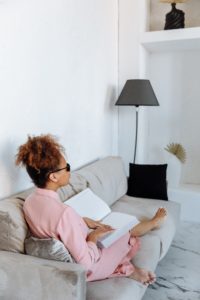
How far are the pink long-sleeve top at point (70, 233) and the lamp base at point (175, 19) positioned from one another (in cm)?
248

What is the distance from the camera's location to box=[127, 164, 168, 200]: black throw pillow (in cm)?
293

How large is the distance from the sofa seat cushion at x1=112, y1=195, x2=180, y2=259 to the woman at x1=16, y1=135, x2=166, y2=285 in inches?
18.7

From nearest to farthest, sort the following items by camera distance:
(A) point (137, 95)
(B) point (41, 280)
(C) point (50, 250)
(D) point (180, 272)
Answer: (B) point (41, 280) < (C) point (50, 250) < (D) point (180, 272) < (A) point (137, 95)

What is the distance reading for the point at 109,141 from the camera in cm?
363

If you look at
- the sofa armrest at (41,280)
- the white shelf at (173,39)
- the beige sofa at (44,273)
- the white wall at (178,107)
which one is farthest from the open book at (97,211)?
the white shelf at (173,39)

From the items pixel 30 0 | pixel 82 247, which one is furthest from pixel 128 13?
pixel 82 247

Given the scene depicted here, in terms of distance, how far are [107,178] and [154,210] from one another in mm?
469

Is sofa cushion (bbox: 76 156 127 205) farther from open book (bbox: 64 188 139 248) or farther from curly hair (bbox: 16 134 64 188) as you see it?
curly hair (bbox: 16 134 64 188)

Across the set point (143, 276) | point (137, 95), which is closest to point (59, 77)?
point (137, 95)

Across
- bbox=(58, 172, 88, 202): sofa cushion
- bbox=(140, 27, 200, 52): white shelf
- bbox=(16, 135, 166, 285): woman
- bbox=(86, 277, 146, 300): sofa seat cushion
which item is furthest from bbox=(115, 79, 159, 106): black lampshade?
bbox=(86, 277, 146, 300): sofa seat cushion

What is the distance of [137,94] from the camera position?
3.27 m

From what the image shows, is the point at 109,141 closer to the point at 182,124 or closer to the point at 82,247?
the point at 182,124

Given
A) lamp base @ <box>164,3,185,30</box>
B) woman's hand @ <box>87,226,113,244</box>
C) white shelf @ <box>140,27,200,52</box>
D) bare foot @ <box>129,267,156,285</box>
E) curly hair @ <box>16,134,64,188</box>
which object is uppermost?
lamp base @ <box>164,3,185,30</box>

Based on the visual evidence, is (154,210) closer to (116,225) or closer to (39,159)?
(116,225)
